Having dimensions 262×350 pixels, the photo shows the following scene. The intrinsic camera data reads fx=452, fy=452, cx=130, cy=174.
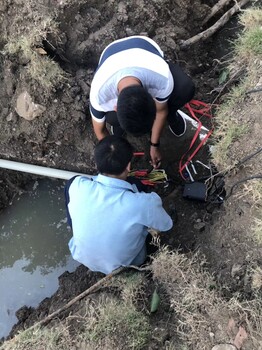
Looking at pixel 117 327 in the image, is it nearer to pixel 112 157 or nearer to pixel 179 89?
pixel 112 157

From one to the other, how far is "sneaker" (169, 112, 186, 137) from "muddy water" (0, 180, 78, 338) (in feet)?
4.13

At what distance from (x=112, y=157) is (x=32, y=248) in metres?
1.78

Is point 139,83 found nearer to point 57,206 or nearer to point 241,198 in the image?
point 241,198

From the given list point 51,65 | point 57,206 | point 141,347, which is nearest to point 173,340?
point 141,347

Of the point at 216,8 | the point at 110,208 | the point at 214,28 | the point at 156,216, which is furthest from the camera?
the point at 216,8

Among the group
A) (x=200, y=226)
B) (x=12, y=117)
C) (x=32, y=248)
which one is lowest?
(x=32, y=248)

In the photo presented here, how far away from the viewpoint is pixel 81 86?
13.1 feet

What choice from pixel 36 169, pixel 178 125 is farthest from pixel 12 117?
pixel 178 125

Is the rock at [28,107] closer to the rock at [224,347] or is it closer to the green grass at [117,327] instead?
the green grass at [117,327]

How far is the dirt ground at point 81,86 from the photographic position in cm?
379

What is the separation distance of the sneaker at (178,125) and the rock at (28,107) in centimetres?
115

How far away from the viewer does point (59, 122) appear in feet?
13.4

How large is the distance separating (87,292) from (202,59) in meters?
2.45

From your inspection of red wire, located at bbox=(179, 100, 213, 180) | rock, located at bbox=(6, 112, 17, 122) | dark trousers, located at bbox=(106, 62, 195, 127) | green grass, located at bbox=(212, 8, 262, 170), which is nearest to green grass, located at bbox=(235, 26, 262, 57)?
green grass, located at bbox=(212, 8, 262, 170)
